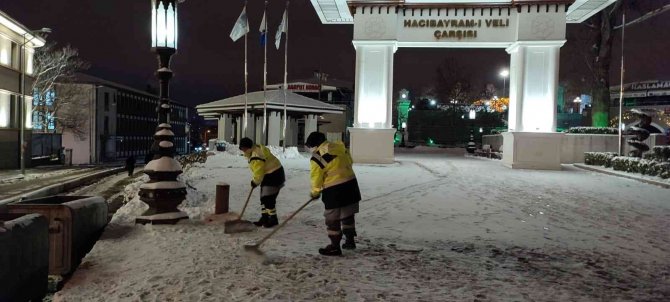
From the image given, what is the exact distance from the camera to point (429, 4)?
2150cm

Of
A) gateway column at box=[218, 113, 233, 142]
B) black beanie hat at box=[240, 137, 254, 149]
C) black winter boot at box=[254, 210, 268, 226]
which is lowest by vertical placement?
black winter boot at box=[254, 210, 268, 226]

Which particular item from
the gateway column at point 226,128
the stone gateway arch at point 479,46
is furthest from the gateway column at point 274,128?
the stone gateway arch at point 479,46

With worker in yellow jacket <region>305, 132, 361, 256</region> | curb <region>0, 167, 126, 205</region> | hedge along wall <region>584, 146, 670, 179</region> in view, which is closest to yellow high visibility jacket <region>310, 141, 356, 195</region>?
worker in yellow jacket <region>305, 132, 361, 256</region>

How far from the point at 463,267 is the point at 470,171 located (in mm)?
13644

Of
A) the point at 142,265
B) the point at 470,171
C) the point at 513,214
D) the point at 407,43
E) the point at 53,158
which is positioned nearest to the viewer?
the point at 142,265

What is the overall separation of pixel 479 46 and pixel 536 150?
203 inches

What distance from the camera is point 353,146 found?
71.2 ft

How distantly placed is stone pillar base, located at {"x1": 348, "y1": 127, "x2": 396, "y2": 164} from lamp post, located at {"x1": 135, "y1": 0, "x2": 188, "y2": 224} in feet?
43.4

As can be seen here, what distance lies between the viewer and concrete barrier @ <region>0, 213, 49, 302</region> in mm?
4551

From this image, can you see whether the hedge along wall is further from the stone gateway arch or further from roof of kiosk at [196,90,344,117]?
roof of kiosk at [196,90,344,117]

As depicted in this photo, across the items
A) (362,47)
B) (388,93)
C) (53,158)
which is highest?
(362,47)

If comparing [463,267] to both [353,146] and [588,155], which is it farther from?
[588,155]

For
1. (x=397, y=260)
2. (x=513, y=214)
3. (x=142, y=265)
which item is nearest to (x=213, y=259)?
(x=142, y=265)

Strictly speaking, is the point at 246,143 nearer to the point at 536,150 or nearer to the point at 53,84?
the point at 536,150
